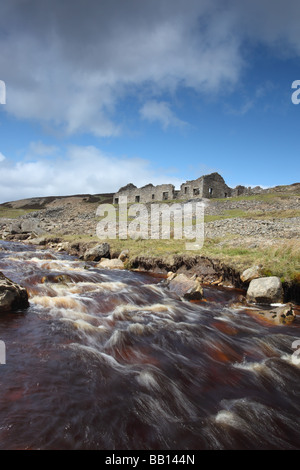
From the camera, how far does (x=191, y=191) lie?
52.5m

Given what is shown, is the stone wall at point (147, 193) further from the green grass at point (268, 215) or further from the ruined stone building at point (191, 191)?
the green grass at point (268, 215)

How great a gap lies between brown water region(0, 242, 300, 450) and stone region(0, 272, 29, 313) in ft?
1.27

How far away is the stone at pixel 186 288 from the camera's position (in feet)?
34.4

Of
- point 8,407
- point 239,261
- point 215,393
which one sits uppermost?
point 239,261

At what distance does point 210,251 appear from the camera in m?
15.6

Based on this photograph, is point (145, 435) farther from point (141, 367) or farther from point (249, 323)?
point (249, 323)

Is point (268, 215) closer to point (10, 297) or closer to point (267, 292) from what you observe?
point (267, 292)

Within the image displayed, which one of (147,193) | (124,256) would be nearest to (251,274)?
(124,256)

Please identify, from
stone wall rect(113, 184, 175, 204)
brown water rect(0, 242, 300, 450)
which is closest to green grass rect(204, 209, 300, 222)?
brown water rect(0, 242, 300, 450)

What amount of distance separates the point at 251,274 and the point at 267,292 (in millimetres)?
1720

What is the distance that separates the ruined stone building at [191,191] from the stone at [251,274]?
1532 inches

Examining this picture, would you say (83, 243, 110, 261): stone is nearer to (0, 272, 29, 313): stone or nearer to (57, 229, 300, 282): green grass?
(57, 229, 300, 282): green grass
